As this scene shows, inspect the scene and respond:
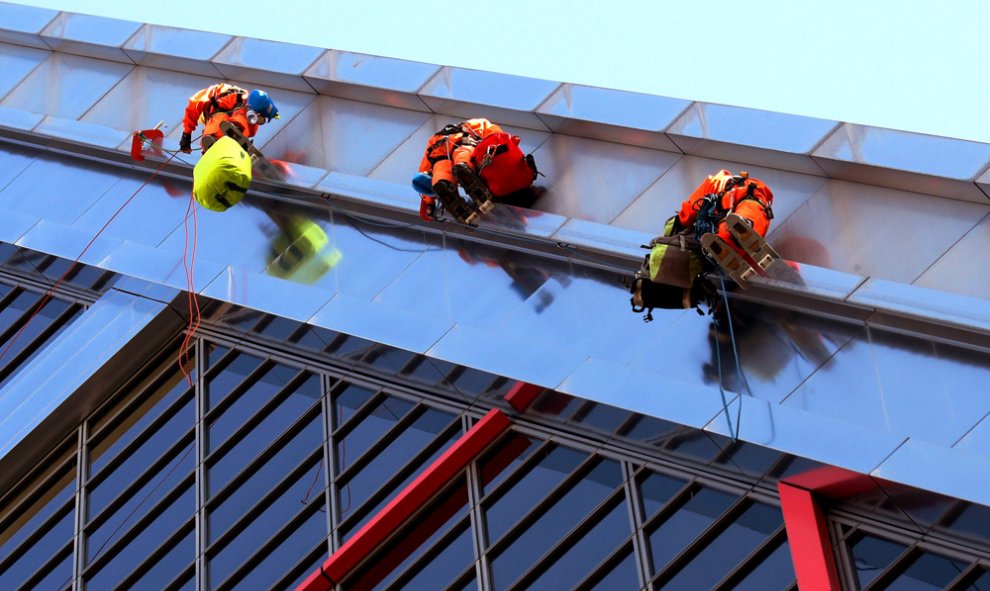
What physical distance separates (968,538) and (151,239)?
455 inches

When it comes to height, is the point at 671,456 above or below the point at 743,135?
below

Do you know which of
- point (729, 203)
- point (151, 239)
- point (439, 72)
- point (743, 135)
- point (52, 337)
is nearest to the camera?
point (729, 203)

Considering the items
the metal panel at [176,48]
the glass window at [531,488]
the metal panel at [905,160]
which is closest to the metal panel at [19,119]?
the metal panel at [176,48]

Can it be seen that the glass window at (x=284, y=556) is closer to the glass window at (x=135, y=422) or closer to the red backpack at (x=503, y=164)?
the glass window at (x=135, y=422)

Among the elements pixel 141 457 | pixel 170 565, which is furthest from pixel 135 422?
pixel 170 565

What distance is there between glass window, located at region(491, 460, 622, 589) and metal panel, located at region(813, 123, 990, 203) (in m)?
3.78

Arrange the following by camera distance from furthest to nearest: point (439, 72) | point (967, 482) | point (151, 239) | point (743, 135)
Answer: point (151, 239)
point (439, 72)
point (743, 135)
point (967, 482)

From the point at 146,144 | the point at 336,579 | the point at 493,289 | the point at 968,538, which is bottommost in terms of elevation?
the point at 968,538

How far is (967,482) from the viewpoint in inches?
549

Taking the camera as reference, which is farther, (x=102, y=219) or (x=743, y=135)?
(x=102, y=219)

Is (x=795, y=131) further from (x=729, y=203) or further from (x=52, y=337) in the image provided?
(x=52, y=337)

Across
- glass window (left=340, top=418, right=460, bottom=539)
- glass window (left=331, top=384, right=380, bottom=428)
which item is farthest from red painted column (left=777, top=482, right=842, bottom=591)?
glass window (left=331, top=384, right=380, bottom=428)

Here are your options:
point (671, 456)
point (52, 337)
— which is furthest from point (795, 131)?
point (52, 337)

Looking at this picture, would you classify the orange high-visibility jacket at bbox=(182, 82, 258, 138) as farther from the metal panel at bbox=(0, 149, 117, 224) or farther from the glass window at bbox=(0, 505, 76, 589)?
the glass window at bbox=(0, 505, 76, 589)
